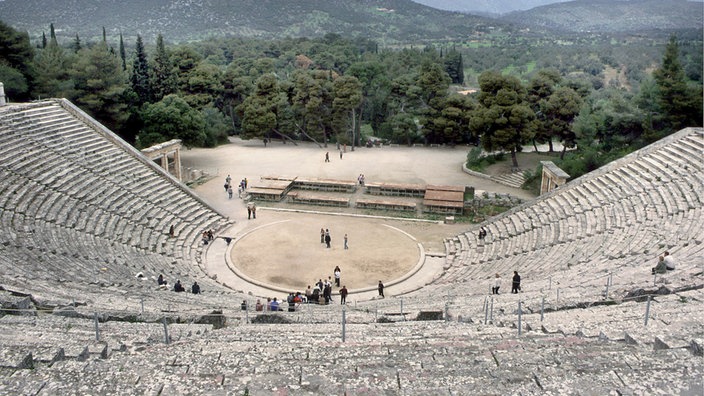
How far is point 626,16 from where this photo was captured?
474 feet

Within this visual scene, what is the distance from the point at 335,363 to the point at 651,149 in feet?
70.6

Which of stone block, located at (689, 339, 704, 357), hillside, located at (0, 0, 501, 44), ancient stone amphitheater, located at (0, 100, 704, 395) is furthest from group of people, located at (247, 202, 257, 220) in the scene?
hillside, located at (0, 0, 501, 44)

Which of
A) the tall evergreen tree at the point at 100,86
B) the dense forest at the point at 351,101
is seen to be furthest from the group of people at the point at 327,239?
the tall evergreen tree at the point at 100,86

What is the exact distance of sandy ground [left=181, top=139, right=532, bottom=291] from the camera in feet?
69.1

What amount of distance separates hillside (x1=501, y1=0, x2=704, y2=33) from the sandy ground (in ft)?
167

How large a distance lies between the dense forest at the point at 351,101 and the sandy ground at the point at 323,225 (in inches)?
130

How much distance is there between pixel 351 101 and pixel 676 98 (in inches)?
865

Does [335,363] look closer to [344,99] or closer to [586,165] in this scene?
[586,165]

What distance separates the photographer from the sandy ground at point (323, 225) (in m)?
21.1

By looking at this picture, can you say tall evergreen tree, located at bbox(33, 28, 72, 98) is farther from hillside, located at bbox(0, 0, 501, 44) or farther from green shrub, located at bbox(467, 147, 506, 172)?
hillside, located at bbox(0, 0, 501, 44)

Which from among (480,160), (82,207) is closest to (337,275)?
(82,207)

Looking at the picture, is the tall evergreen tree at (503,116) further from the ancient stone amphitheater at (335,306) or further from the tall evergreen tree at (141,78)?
the tall evergreen tree at (141,78)

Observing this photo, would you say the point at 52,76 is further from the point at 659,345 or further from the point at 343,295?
the point at 659,345

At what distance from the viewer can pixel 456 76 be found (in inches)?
3231
